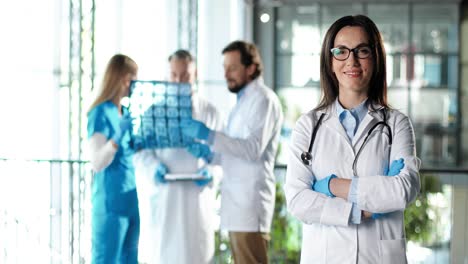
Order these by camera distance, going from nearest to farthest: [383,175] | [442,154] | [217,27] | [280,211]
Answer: [383,175]
[280,211]
[442,154]
[217,27]

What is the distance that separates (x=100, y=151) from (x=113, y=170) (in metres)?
0.12

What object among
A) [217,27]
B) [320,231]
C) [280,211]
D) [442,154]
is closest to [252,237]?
[320,231]

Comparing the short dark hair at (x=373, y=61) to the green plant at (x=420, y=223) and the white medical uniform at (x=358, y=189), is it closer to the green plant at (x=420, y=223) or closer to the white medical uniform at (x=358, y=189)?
the white medical uniform at (x=358, y=189)

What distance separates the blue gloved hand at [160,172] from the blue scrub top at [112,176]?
0.17m

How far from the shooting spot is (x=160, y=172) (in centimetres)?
426

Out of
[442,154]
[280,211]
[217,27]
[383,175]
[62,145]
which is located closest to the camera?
[383,175]

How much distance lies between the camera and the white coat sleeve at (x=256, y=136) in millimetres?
4141

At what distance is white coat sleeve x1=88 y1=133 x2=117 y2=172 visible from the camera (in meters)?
4.04

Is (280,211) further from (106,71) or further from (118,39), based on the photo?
(106,71)

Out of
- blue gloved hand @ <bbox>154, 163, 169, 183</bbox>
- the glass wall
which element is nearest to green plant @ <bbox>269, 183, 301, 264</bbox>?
blue gloved hand @ <bbox>154, 163, 169, 183</bbox>

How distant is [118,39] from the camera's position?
14.1 m

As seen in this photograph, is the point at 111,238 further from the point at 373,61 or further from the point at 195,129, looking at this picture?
the point at 373,61

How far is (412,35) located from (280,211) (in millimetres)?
7382

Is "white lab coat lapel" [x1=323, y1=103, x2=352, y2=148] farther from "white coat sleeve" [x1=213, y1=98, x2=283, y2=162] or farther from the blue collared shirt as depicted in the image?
"white coat sleeve" [x1=213, y1=98, x2=283, y2=162]
